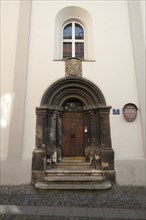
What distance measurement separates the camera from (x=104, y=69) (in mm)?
7328

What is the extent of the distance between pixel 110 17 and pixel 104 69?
8.14 feet

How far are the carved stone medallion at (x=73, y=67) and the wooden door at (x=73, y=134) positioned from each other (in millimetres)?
1658

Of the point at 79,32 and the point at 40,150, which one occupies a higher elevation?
the point at 79,32

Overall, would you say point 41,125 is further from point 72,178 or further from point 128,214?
point 128,214

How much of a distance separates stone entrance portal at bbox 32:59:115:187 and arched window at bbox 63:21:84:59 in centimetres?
151

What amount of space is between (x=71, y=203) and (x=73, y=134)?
306 cm

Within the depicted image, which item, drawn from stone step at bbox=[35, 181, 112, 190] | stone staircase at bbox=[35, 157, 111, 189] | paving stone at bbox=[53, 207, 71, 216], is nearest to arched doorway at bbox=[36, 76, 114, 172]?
stone staircase at bbox=[35, 157, 111, 189]

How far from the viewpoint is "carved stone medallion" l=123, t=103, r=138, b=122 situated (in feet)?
22.5

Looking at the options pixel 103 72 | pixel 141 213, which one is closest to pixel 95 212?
pixel 141 213

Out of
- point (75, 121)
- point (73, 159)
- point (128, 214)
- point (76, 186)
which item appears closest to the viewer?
point (128, 214)

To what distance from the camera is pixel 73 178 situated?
6.05 meters

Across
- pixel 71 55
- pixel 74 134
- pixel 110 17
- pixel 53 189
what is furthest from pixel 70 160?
pixel 110 17

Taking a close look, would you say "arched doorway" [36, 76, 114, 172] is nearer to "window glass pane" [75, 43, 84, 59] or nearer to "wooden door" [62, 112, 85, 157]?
"wooden door" [62, 112, 85, 157]

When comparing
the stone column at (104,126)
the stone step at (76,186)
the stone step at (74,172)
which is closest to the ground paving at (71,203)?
the stone step at (76,186)
